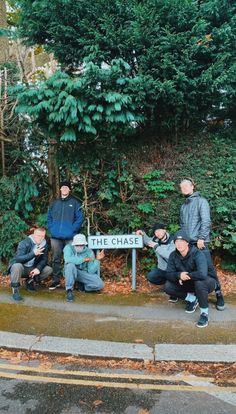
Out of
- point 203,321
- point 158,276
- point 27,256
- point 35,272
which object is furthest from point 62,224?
point 203,321

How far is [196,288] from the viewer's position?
4.89 m

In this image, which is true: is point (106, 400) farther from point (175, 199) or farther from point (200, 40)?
point (200, 40)

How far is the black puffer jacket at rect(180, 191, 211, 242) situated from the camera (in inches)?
225

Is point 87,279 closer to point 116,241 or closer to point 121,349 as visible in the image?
point 116,241

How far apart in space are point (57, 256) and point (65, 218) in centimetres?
71

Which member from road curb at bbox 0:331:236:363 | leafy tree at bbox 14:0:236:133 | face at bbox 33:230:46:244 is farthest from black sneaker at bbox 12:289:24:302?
leafy tree at bbox 14:0:236:133

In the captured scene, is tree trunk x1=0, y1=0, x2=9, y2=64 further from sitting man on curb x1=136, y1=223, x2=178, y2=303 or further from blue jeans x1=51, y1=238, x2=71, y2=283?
sitting man on curb x1=136, y1=223, x2=178, y2=303

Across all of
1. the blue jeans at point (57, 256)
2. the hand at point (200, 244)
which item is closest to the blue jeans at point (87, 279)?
the blue jeans at point (57, 256)

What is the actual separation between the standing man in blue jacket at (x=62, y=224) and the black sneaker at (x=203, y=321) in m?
2.71

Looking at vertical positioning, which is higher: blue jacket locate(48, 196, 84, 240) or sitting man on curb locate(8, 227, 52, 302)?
blue jacket locate(48, 196, 84, 240)

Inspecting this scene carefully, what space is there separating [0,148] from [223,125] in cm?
485

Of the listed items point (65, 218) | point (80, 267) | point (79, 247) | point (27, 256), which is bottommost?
point (80, 267)

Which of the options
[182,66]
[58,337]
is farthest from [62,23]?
[58,337]

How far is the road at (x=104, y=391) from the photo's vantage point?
319cm
